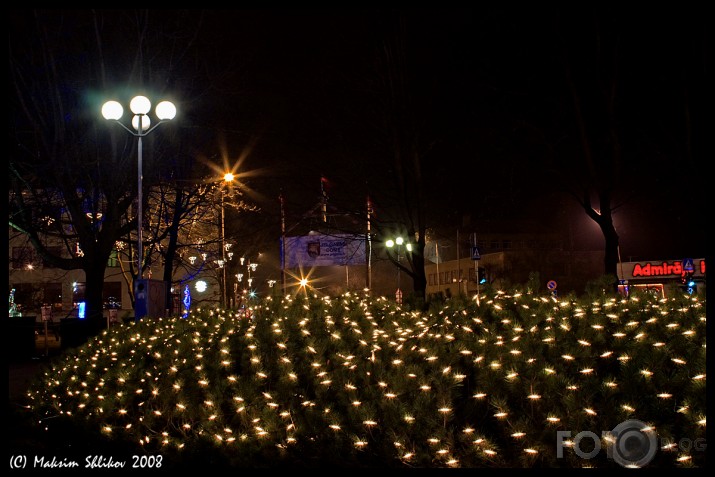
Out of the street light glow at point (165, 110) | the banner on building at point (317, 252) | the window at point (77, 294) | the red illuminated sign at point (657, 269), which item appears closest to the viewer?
the street light glow at point (165, 110)

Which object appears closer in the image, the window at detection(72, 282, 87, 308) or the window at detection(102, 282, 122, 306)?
the window at detection(72, 282, 87, 308)

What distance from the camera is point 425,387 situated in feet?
19.1

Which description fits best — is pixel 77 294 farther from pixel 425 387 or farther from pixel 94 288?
pixel 425 387

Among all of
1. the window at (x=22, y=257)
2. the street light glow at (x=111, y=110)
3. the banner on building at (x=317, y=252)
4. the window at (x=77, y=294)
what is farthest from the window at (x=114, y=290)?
the street light glow at (x=111, y=110)

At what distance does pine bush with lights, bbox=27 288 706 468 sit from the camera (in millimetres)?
5207

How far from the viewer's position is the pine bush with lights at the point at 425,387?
205 inches

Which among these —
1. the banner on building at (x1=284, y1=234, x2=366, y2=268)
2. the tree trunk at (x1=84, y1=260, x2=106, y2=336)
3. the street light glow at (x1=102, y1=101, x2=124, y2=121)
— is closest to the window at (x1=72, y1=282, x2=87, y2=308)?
the banner on building at (x1=284, y1=234, x2=366, y2=268)

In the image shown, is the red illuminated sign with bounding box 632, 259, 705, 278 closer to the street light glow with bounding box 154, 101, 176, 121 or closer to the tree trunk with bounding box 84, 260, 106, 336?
the tree trunk with bounding box 84, 260, 106, 336

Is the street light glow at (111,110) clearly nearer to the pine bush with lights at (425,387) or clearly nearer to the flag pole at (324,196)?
the flag pole at (324,196)

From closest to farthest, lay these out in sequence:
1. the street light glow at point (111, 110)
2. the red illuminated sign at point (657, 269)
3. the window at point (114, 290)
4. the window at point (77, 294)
A: the street light glow at point (111, 110)
the red illuminated sign at point (657, 269)
the window at point (77, 294)
the window at point (114, 290)

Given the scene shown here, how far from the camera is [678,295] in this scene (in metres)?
6.70

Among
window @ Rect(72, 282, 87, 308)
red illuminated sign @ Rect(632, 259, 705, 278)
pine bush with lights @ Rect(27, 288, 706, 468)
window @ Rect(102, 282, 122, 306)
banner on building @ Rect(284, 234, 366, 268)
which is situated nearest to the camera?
pine bush with lights @ Rect(27, 288, 706, 468)

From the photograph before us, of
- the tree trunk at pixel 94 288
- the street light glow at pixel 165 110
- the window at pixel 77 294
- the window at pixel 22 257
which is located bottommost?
the tree trunk at pixel 94 288

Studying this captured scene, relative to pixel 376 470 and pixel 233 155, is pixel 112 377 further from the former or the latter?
pixel 233 155
